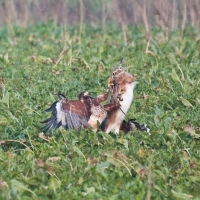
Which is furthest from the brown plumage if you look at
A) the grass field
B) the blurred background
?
the blurred background

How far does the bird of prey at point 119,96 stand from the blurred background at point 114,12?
17.0 ft

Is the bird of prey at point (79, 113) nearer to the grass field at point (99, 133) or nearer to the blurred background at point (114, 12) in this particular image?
the grass field at point (99, 133)

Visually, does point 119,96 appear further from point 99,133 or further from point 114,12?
point 114,12

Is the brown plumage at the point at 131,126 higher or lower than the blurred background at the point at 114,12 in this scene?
higher

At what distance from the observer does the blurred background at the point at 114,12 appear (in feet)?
40.6

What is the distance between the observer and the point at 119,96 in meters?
5.75

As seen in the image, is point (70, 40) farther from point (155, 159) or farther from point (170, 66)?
point (155, 159)

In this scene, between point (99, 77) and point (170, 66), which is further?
point (170, 66)

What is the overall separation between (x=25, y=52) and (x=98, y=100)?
5.00m

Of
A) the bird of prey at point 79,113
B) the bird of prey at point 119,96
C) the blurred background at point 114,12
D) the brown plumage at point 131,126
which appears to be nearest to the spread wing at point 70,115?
the bird of prey at point 79,113

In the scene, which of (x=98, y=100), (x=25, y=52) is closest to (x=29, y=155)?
(x=98, y=100)

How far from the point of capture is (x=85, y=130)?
19.2 ft

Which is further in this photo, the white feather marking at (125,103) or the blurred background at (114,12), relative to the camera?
the blurred background at (114,12)

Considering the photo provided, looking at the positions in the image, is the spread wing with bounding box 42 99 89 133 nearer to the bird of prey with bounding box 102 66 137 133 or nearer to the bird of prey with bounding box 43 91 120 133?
the bird of prey with bounding box 43 91 120 133
